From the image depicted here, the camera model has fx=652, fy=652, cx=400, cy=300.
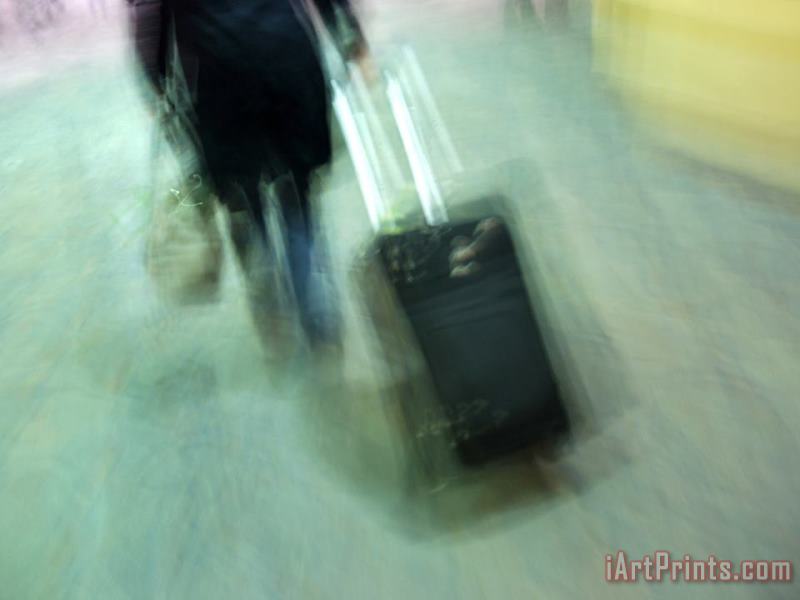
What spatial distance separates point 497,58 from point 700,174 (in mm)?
1726

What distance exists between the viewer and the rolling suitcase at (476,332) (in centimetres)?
147

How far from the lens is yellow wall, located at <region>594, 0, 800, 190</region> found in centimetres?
247

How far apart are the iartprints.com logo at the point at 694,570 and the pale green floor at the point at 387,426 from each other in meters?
0.02

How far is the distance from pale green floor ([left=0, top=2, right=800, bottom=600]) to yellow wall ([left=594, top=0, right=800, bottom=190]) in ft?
0.57

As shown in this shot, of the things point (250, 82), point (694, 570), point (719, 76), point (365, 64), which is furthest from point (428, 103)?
point (694, 570)

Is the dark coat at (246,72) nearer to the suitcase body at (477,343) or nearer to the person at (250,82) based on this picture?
the person at (250,82)

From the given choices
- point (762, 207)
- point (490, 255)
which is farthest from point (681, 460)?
point (762, 207)

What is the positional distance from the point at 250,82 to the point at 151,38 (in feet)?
0.70

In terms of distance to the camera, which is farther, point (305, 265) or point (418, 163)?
point (418, 163)

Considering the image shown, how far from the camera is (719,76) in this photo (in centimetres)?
272

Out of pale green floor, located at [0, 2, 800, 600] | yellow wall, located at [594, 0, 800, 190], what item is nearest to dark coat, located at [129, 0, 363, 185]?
pale green floor, located at [0, 2, 800, 600]

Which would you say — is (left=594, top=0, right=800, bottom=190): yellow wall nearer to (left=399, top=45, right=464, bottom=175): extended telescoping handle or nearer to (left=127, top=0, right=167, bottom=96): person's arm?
(left=399, top=45, right=464, bottom=175): extended telescoping handle

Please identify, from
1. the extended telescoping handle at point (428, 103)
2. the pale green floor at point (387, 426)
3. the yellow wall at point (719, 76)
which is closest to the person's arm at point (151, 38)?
the pale green floor at point (387, 426)

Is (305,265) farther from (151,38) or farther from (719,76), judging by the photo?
(719,76)
